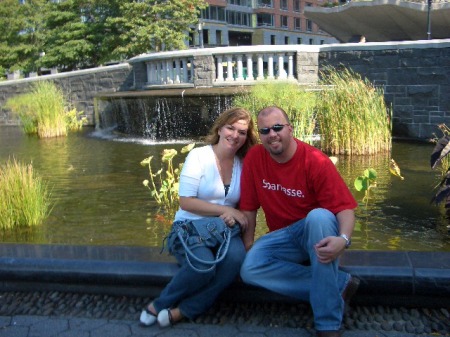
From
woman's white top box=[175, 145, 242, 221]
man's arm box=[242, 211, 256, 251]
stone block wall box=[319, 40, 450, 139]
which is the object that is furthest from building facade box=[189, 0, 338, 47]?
man's arm box=[242, 211, 256, 251]

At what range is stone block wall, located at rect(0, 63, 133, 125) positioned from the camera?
1773 cm

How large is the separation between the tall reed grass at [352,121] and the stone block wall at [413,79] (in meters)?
1.82

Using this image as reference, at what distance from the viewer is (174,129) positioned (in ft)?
40.4

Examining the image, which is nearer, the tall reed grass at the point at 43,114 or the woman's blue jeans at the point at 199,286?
the woman's blue jeans at the point at 199,286

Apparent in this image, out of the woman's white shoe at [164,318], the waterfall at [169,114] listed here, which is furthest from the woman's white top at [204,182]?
the waterfall at [169,114]

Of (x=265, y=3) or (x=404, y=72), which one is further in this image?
(x=265, y=3)

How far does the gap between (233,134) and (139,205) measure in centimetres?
305

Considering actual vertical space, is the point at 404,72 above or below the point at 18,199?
above

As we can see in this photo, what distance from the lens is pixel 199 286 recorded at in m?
3.37

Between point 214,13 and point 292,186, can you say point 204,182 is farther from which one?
point 214,13

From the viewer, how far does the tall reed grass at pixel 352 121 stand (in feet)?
29.7

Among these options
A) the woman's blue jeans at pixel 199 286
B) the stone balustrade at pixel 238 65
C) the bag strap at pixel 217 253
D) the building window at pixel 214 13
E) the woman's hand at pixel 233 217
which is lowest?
the woman's blue jeans at pixel 199 286

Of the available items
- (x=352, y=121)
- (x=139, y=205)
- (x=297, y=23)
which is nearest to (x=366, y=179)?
(x=139, y=205)

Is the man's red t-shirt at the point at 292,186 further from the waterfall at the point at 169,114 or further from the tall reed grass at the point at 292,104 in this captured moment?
Answer: the waterfall at the point at 169,114
